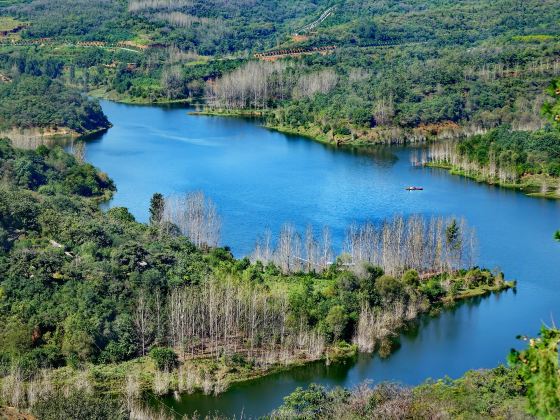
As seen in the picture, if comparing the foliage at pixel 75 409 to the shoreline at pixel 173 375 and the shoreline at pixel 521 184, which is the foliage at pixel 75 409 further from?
the shoreline at pixel 521 184

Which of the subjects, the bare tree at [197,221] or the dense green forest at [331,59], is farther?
the dense green forest at [331,59]

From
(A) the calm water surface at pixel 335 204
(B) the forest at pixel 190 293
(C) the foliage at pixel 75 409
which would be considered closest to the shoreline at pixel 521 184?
(A) the calm water surface at pixel 335 204

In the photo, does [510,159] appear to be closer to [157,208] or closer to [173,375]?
[157,208]

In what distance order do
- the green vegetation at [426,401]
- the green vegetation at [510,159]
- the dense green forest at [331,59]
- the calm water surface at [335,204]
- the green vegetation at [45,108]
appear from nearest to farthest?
the green vegetation at [426,401] < the calm water surface at [335,204] < the green vegetation at [510,159] < the green vegetation at [45,108] < the dense green forest at [331,59]

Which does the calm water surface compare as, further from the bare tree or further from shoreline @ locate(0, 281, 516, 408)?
the bare tree

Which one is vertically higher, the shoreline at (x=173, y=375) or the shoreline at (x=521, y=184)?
the shoreline at (x=521, y=184)

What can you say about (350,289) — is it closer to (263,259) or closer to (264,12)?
(263,259)
